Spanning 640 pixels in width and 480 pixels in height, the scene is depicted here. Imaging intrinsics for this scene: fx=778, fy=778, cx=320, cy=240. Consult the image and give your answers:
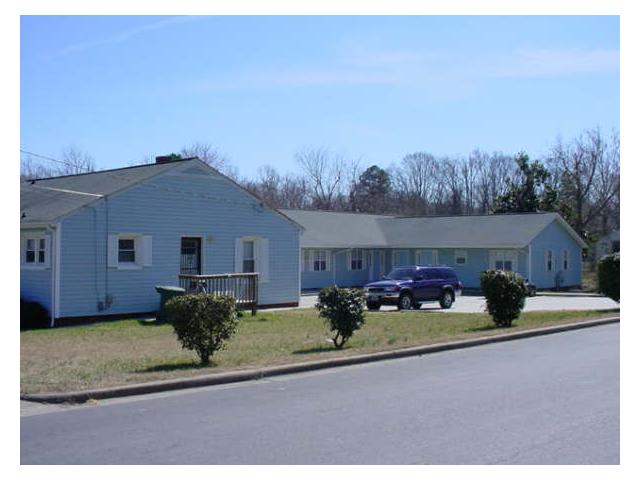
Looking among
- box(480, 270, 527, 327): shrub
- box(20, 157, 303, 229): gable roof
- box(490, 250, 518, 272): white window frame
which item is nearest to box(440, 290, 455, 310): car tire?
box(20, 157, 303, 229): gable roof

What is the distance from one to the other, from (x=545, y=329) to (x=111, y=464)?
15.0 meters

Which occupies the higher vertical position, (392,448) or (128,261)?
(128,261)

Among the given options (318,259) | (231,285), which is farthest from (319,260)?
(231,285)

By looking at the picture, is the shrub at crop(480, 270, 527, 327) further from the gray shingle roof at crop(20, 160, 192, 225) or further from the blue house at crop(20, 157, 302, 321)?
the gray shingle roof at crop(20, 160, 192, 225)

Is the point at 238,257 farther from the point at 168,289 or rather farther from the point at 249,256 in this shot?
the point at 168,289

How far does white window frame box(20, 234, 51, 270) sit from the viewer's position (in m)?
22.6

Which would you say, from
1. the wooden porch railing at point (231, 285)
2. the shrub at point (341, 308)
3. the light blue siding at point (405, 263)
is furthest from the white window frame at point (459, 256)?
the shrub at point (341, 308)

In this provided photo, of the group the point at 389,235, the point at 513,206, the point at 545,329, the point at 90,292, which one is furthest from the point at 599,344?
the point at 513,206

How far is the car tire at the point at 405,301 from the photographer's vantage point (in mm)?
29672

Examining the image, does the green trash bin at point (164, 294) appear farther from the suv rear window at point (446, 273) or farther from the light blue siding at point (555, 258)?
the light blue siding at point (555, 258)

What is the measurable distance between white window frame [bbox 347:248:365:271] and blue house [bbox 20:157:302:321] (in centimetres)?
1663

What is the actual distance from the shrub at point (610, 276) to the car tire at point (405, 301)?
693cm

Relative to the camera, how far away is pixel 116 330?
2097 centimetres

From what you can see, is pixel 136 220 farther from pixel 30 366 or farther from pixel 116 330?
pixel 30 366
